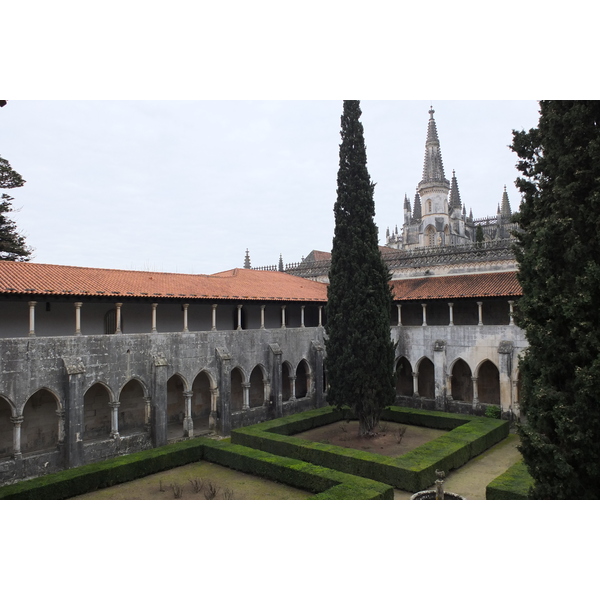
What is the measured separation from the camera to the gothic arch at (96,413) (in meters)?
22.0

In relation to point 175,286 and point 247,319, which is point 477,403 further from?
point 175,286

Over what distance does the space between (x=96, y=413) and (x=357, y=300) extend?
13447 mm

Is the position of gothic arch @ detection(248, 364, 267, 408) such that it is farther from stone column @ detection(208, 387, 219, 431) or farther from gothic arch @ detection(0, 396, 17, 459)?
gothic arch @ detection(0, 396, 17, 459)

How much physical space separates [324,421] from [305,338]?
5271mm

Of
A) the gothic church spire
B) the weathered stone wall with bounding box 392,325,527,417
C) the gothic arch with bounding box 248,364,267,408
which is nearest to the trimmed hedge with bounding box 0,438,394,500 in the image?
the gothic arch with bounding box 248,364,267,408

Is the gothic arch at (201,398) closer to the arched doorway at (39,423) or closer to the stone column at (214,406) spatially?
the stone column at (214,406)

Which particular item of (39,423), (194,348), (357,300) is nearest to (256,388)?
(194,348)

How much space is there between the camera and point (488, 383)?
28.0 m

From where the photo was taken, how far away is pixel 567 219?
33.7ft

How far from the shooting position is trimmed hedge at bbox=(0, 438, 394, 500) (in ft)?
44.8

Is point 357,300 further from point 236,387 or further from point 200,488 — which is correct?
point 236,387

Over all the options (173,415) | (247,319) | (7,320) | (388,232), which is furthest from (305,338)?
(388,232)

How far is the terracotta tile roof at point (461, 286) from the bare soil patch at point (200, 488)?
1299 centimetres

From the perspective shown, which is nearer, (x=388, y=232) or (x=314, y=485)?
(x=314, y=485)
